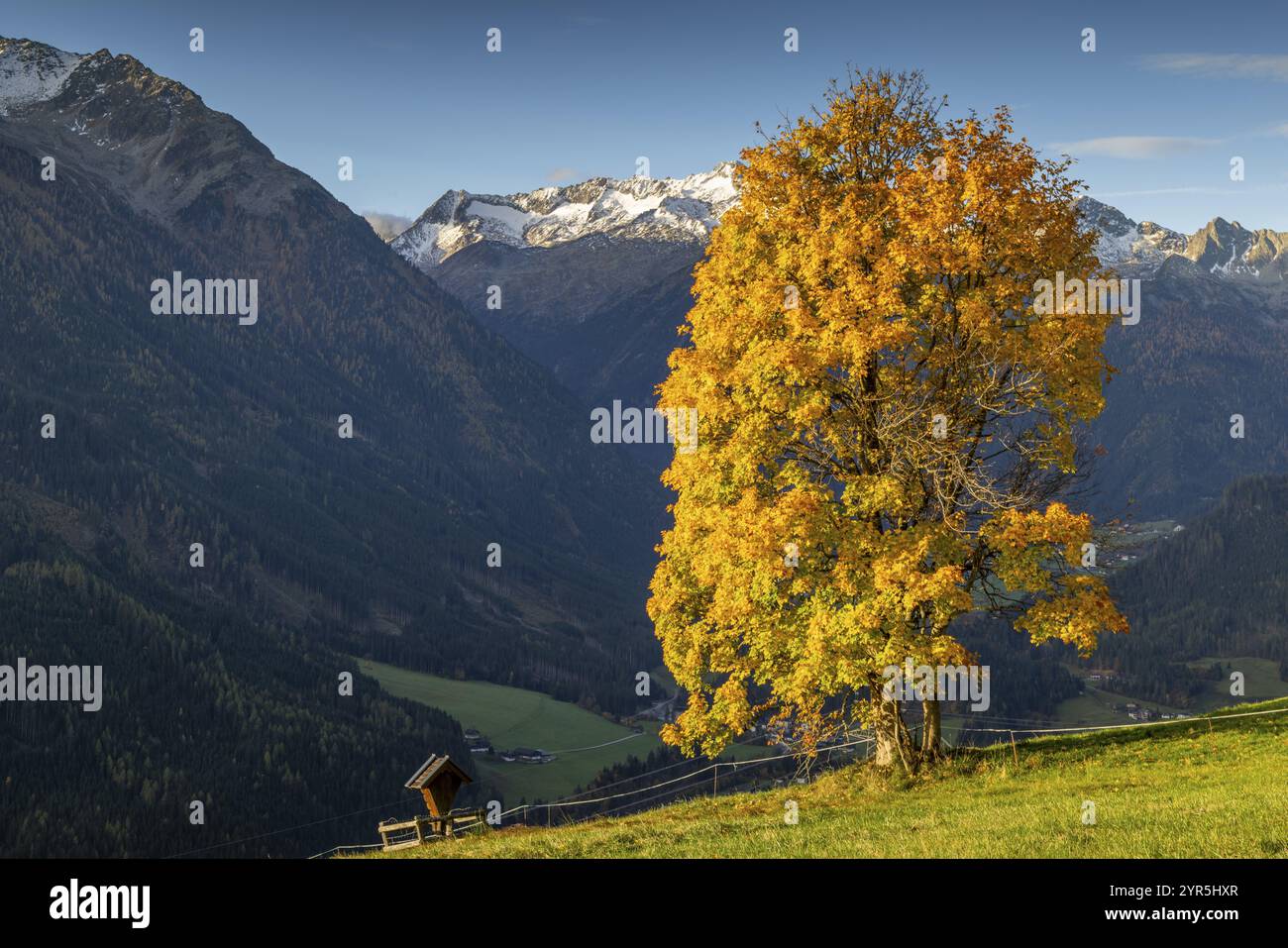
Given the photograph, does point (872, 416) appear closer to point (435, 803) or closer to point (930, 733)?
point (930, 733)

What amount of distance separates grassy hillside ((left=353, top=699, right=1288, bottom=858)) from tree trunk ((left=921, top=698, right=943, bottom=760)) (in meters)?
0.88

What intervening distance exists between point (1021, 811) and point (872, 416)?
13.7 metres

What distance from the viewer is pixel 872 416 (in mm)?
37469

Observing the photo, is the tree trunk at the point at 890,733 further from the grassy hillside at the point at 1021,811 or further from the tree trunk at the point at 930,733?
the grassy hillside at the point at 1021,811

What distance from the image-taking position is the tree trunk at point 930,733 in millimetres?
37438

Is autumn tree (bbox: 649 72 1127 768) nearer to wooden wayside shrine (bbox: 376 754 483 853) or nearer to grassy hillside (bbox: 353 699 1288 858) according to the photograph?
grassy hillside (bbox: 353 699 1288 858)

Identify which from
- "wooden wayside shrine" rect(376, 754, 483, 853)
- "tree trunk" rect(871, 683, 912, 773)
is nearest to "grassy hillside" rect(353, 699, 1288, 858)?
"tree trunk" rect(871, 683, 912, 773)

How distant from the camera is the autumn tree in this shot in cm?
3422

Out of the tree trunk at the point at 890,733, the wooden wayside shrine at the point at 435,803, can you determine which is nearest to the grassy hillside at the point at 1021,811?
the tree trunk at the point at 890,733

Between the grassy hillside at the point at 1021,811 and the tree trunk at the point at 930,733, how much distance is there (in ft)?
2.90
